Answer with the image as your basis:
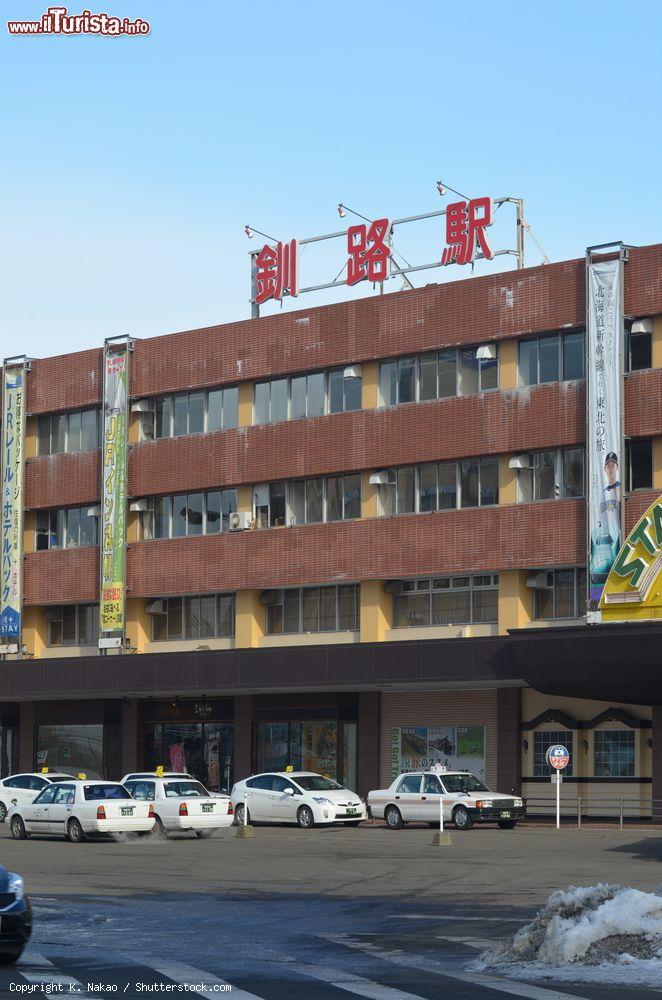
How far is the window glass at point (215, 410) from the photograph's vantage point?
56125 millimetres

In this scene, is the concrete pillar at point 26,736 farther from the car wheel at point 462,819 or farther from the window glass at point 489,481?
the car wheel at point 462,819

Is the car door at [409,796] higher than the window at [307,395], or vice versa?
the window at [307,395]

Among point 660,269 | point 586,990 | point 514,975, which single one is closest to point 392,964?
point 514,975

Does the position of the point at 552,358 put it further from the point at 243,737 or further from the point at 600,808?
the point at 243,737

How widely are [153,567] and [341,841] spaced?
67.9 ft

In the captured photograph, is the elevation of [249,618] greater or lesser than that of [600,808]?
greater

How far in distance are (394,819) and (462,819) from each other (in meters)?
2.50

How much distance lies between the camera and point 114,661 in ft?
185

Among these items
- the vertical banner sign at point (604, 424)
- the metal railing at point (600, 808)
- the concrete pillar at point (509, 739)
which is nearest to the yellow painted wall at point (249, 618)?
the concrete pillar at point (509, 739)

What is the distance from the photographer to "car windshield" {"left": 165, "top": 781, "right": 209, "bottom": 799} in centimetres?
3953

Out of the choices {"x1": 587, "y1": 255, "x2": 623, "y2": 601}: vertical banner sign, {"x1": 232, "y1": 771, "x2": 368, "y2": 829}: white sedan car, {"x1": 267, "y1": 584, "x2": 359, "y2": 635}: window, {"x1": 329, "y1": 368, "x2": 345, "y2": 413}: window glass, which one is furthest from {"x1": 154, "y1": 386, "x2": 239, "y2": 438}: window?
{"x1": 232, "y1": 771, "x2": 368, "y2": 829}: white sedan car

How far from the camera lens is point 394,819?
143ft

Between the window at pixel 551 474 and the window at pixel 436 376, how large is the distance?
2914 mm

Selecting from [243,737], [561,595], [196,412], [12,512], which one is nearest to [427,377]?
[561,595]
